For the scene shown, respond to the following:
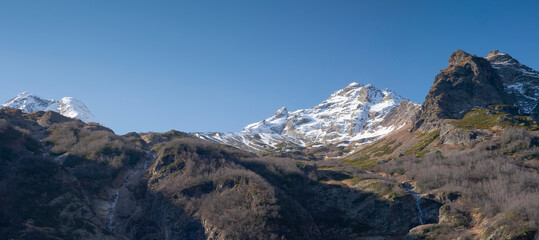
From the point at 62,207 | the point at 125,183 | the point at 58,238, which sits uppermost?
the point at 125,183

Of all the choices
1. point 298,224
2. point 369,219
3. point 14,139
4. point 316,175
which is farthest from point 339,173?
point 14,139

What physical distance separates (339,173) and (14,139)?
156496mm

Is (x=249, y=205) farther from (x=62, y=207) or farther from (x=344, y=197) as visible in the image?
(x=62, y=207)

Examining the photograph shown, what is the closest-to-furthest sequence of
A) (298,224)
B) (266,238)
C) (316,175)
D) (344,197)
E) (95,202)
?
(266,238) < (298,224) < (95,202) < (344,197) < (316,175)

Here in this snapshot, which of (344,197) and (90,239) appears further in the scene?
(344,197)

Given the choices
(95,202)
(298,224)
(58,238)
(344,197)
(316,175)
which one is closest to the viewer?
(58,238)

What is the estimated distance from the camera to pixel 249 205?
13912 centimetres

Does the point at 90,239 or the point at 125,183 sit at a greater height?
the point at 125,183

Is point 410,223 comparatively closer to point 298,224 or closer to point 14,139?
point 298,224

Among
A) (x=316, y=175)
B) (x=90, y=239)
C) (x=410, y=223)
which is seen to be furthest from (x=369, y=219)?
(x=90, y=239)

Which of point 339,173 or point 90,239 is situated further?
point 339,173

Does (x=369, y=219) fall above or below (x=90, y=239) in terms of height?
above

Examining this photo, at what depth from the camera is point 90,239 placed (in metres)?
115

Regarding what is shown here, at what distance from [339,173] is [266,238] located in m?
85.0
